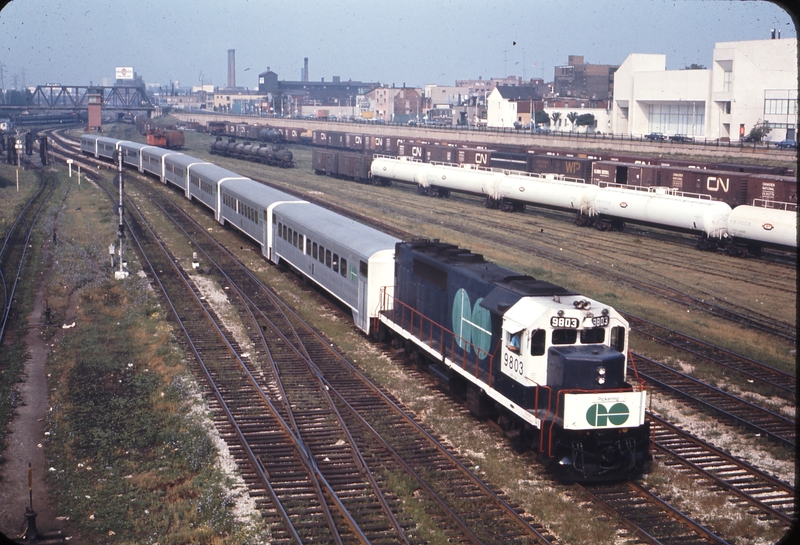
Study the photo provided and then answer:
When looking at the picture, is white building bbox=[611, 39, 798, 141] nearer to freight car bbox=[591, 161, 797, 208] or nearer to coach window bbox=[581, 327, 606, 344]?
freight car bbox=[591, 161, 797, 208]

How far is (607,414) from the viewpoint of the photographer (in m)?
13.6

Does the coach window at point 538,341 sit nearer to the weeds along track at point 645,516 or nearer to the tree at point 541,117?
the weeds along track at point 645,516

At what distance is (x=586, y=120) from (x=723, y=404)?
10620cm

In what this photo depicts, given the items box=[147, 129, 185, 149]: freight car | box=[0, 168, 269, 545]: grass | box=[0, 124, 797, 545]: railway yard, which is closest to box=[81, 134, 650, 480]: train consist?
box=[0, 124, 797, 545]: railway yard

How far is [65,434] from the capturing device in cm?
1647

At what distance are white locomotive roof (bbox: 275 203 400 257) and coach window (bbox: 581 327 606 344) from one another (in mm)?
9353

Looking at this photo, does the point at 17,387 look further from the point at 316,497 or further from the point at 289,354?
the point at 316,497

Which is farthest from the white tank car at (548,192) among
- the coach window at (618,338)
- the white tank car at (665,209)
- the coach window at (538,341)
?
the coach window at (538,341)

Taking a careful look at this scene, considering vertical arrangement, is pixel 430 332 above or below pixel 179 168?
below

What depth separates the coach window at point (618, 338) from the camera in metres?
14.3

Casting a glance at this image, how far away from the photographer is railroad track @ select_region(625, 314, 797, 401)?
66.4 feet

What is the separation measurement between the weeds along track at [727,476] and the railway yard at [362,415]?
4 centimetres

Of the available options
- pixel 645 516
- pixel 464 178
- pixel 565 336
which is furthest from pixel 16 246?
pixel 645 516

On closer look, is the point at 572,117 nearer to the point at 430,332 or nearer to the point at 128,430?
the point at 430,332
